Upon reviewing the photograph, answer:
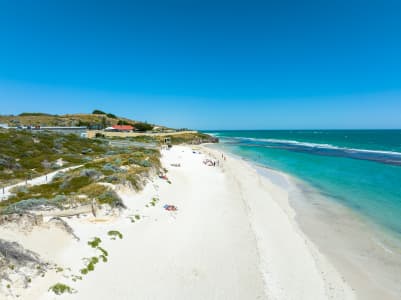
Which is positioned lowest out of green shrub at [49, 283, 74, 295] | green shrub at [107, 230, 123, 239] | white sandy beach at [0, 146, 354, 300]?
white sandy beach at [0, 146, 354, 300]

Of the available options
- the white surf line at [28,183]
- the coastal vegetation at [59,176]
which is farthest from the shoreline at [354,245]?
the white surf line at [28,183]

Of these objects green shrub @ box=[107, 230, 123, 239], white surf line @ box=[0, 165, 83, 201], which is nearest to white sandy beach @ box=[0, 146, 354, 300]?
green shrub @ box=[107, 230, 123, 239]

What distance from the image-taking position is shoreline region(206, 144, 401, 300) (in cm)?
927

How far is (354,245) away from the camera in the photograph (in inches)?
480

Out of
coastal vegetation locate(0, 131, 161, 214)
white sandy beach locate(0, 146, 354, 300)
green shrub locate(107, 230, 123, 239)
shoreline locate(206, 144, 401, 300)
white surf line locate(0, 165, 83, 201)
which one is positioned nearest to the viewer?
white sandy beach locate(0, 146, 354, 300)

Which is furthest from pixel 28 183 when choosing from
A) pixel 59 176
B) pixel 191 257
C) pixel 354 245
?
pixel 354 245

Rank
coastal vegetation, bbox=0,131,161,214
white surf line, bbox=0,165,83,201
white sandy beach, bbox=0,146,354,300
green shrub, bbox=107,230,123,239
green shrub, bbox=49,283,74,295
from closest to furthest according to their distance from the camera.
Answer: green shrub, bbox=49,283,74,295
white sandy beach, bbox=0,146,354,300
green shrub, bbox=107,230,123,239
coastal vegetation, bbox=0,131,161,214
white surf line, bbox=0,165,83,201

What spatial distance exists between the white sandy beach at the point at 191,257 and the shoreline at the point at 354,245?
28.8 inches

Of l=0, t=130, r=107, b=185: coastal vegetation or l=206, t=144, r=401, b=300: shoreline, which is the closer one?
l=206, t=144, r=401, b=300: shoreline

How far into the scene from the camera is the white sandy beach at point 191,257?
7.63 metres

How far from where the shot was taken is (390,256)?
1116 centimetres

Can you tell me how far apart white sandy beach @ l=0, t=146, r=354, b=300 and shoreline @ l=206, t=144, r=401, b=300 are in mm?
731

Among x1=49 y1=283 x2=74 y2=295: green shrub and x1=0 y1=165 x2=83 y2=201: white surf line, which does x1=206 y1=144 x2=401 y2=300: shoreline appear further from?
x1=0 y1=165 x2=83 y2=201: white surf line

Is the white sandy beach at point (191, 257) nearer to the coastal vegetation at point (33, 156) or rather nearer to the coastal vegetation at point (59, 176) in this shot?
the coastal vegetation at point (59, 176)
